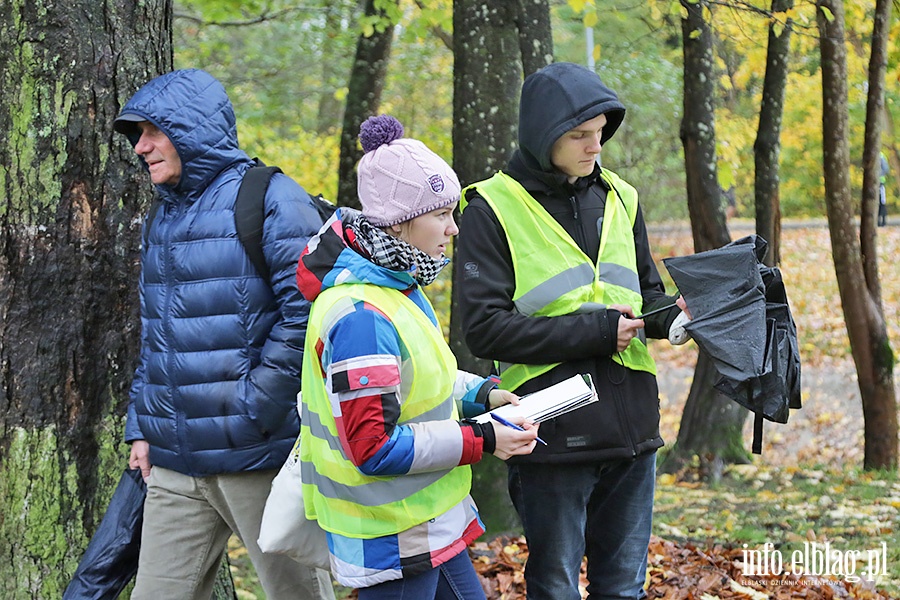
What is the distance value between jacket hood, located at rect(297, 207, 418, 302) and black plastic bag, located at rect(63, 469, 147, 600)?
122 cm

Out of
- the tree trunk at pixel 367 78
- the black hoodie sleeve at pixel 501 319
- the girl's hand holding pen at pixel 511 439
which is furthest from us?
the tree trunk at pixel 367 78

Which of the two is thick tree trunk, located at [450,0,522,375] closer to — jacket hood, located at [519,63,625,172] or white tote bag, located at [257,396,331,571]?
jacket hood, located at [519,63,625,172]

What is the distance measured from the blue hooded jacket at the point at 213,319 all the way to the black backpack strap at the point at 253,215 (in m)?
0.02

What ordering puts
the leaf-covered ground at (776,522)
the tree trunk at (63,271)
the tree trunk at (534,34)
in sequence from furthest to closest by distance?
the tree trunk at (534,34) → the leaf-covered ground at (776,522) → the tree trunk at (63,271)

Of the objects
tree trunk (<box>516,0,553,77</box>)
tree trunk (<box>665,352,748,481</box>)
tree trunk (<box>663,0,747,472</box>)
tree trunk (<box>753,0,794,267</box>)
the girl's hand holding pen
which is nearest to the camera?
the girl's hand holding pen

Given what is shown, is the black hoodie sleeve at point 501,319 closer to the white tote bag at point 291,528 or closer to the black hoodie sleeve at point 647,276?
the black hoodie sleeve at point 647,276

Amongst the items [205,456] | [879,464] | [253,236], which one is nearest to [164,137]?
[253,236]

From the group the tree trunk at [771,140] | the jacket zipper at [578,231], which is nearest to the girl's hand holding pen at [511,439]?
the jacket zipper at [578,231]

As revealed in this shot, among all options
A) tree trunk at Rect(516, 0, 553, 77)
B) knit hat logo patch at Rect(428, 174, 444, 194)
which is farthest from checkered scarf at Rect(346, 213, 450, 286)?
tree trunk at Rect(516, 0, 553, 77)

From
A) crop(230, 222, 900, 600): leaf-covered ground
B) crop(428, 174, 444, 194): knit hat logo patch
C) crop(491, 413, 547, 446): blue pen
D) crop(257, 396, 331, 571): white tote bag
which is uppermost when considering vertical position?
crop(428, 174, 444, 194): knit hat logo patch

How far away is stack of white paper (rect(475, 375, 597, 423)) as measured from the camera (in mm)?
2623

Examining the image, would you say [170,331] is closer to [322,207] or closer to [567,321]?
[322,207]

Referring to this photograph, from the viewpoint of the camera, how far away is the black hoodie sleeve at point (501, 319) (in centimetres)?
291

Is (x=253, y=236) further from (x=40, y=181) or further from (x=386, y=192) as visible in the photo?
(x=40, y=181)
